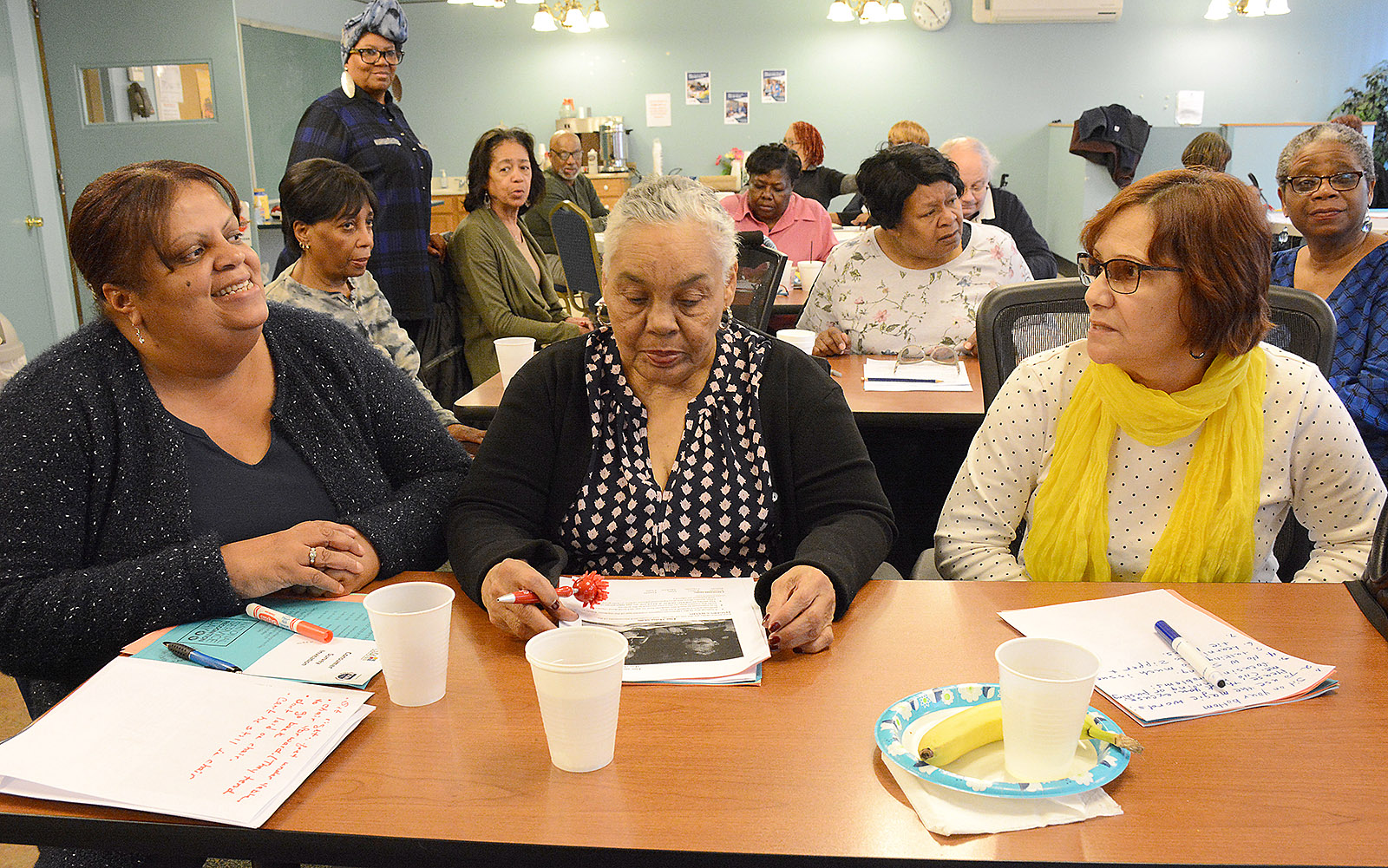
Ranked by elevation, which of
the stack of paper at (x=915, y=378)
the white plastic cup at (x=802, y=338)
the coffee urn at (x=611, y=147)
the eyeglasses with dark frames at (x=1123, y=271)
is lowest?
the stack of paper at (x=915, y=378)

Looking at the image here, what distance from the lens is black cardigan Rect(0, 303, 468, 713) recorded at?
4.31 ft

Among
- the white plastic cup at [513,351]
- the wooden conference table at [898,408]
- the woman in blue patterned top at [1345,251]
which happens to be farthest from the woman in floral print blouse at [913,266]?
the white plastic cup at [513,351]

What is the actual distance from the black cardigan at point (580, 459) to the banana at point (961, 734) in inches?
20.2

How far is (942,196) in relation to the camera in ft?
10.2

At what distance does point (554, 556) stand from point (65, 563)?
689 millimetres

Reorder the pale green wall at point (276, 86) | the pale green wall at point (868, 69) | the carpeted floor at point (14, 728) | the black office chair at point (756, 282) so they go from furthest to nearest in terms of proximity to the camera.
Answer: the pale green wall at point (868, 69) < the pale green wall at point (276, 86) < the black office chair at point (756, 282) < the carpeted floor at point (14, 728)

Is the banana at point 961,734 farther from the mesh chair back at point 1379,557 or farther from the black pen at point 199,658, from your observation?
the black pen at point 199,658

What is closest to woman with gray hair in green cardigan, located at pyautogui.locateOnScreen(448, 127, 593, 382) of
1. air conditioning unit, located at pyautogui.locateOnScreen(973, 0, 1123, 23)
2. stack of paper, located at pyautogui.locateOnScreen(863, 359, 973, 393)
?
stack of paper, located at pyautogui.locateOnScreen(863, 359, 973, 393)

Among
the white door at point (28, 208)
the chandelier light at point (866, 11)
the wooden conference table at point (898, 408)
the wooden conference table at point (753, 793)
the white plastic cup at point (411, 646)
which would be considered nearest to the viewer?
the wooden conference table at point (753, 793)

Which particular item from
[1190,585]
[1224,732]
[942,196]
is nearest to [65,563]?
[1224,732]

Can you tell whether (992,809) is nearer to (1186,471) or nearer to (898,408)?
(1186,471)

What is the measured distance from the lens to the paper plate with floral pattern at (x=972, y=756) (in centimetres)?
92

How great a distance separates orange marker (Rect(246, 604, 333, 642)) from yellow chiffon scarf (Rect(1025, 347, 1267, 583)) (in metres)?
1.14

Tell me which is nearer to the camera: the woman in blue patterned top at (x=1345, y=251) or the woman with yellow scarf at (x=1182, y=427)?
the woman with yellow scarf at (x=1182, y=427)
